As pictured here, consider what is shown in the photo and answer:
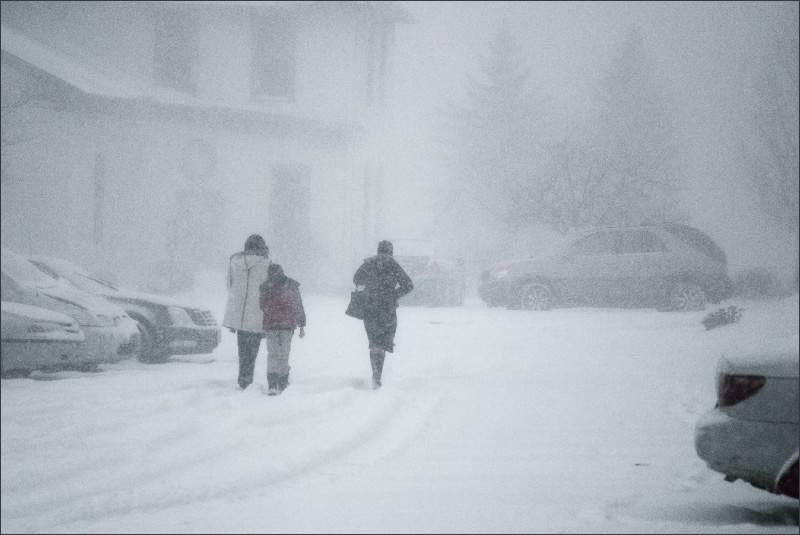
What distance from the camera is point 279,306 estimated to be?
26.0 ft

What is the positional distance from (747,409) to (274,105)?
19.8 m

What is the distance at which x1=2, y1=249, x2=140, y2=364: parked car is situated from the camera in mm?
8109

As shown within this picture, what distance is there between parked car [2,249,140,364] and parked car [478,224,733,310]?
9.15 metres

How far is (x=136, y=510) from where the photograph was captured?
187 inches

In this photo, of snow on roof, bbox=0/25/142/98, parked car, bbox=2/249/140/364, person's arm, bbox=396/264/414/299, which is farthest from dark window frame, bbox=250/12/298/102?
person's arm, bbox=396/264/414/299

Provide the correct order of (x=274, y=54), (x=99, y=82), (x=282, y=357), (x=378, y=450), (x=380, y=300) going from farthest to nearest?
(x=274, y=54), (x=99, y=82), (x=380, y=300), (x=282, y=357), (x=378, y=450)

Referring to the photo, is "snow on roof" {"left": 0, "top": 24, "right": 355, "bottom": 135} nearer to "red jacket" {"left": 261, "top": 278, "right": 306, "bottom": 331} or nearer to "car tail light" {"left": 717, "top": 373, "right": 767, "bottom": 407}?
"red jacket" {"left": 261, "top": 278, "right": 306, "bottom": 331}

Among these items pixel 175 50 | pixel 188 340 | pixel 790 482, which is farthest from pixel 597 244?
pixel 175 50

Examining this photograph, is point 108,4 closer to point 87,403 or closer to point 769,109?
point 87,403

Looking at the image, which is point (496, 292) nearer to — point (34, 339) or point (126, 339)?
point (126, 339)

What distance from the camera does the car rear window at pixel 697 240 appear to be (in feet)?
50.2

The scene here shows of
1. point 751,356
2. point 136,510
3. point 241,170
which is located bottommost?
point 136,510

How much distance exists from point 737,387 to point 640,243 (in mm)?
11668

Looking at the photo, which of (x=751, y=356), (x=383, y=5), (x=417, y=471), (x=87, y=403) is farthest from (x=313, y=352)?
(x=383, y=5)
